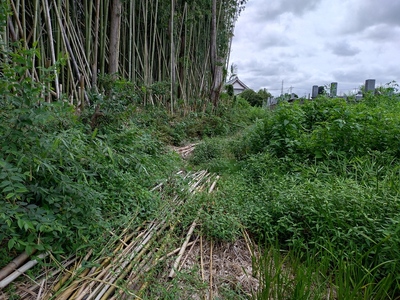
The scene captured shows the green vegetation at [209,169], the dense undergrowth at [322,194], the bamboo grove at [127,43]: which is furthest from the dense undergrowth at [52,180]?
the dense undergrowth at [322,194]

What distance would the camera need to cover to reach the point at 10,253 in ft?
3.47

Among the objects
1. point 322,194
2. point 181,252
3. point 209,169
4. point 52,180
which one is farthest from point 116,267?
point 209,169

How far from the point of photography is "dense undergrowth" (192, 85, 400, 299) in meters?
1.25

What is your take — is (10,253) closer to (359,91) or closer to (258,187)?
(258,187)

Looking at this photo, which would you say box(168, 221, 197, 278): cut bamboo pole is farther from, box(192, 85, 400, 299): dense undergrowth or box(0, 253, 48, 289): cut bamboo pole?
box(0, 253, 48, 289): cut bamboo pole

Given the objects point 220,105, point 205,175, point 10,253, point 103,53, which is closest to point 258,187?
point 205,175

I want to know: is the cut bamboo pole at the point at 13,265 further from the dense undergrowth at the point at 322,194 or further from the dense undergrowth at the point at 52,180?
the dense undergrowth at the point at 322,194

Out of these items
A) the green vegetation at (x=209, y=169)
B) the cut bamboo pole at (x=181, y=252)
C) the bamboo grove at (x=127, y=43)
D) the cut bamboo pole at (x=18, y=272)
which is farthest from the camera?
the bamboo grove at (x=127, y=43)

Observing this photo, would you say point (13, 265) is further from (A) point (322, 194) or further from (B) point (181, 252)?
(A) point (322, 194)

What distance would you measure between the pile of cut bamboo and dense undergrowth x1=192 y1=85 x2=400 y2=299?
0.32m

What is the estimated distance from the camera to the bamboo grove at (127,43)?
7.80ft

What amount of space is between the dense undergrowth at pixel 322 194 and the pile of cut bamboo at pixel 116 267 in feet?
1.06

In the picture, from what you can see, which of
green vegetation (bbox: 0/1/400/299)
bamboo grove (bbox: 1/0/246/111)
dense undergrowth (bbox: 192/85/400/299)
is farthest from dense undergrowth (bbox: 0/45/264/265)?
dense undergrowth (bbox: 192/85/400/299)

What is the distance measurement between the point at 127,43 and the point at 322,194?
364 cm
